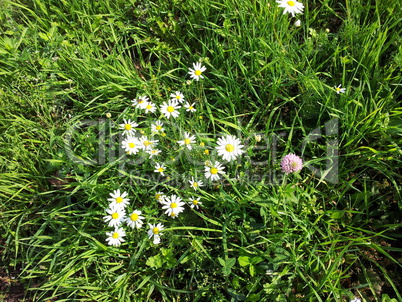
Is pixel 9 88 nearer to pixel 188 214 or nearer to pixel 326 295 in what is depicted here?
pixel 188 214

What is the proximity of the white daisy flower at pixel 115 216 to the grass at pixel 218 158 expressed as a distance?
0.12 m

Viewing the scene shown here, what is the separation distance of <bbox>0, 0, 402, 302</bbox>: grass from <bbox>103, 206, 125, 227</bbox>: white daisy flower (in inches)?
4.7

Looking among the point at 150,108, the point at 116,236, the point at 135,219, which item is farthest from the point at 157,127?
the point at 116,236

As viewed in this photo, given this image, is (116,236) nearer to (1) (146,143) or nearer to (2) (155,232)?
→ (2) (155,232)

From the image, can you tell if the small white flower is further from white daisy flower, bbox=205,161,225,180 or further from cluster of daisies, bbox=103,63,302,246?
white daisy flower, bbox=205,161,225,180

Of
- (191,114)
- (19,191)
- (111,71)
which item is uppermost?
(111,71)

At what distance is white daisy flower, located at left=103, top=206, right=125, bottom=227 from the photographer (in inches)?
65.7

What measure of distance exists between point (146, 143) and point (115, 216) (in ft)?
1.43

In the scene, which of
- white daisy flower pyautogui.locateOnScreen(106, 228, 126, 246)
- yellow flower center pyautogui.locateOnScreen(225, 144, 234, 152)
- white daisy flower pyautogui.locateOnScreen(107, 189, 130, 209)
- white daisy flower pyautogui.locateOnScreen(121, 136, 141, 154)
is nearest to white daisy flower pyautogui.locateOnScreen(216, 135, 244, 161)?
yellow flower center pyautogui.locateOnScreen(225, 144, 234, 152)

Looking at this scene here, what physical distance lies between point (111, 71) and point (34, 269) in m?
1.39

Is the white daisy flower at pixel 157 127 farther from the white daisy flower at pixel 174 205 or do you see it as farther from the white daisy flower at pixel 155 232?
the white daisy flower at pixel 155 232

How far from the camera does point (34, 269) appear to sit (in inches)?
75.3

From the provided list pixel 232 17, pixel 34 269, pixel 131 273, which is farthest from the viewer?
pixel 232 17

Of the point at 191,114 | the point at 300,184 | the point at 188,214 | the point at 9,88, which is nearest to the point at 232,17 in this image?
the point at 191,114
